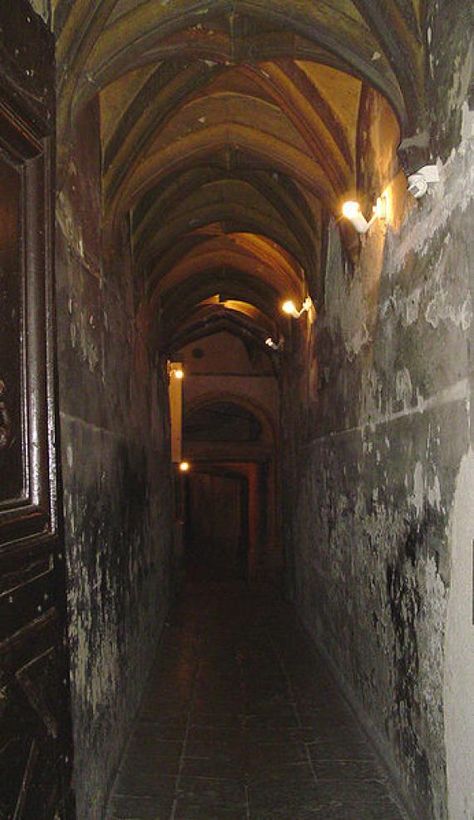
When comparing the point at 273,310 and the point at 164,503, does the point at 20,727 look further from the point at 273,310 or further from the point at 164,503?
the point at 273,310

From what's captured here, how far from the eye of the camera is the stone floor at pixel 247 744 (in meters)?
4.30

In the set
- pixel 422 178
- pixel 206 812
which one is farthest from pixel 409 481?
pixel 206 812

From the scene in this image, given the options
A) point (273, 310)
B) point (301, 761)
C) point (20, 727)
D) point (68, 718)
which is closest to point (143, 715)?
point (301, 761)

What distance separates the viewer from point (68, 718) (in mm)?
2518

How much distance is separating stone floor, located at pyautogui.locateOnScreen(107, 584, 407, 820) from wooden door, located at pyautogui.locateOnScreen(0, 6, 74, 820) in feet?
7.13

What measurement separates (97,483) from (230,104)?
3.56 m

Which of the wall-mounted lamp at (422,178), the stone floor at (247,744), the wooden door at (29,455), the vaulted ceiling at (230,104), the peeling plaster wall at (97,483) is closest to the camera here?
the wooden door at (29,455)

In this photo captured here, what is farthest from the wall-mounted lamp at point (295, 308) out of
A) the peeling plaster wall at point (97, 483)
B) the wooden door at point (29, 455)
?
the wooden door at point (29, 455)

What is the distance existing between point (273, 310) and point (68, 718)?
10.2 m

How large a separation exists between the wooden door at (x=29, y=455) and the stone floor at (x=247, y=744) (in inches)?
85.6

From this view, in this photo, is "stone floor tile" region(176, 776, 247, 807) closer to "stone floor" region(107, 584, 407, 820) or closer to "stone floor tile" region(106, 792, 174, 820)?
"stone floor" region(107, 584, 407, 820)

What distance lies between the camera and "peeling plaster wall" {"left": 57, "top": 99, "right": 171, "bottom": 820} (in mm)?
4004

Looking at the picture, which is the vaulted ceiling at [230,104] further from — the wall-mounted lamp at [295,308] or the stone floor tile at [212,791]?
the stone floor tile at [212,791]

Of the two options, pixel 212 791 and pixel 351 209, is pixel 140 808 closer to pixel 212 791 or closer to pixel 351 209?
pixel 212 791
